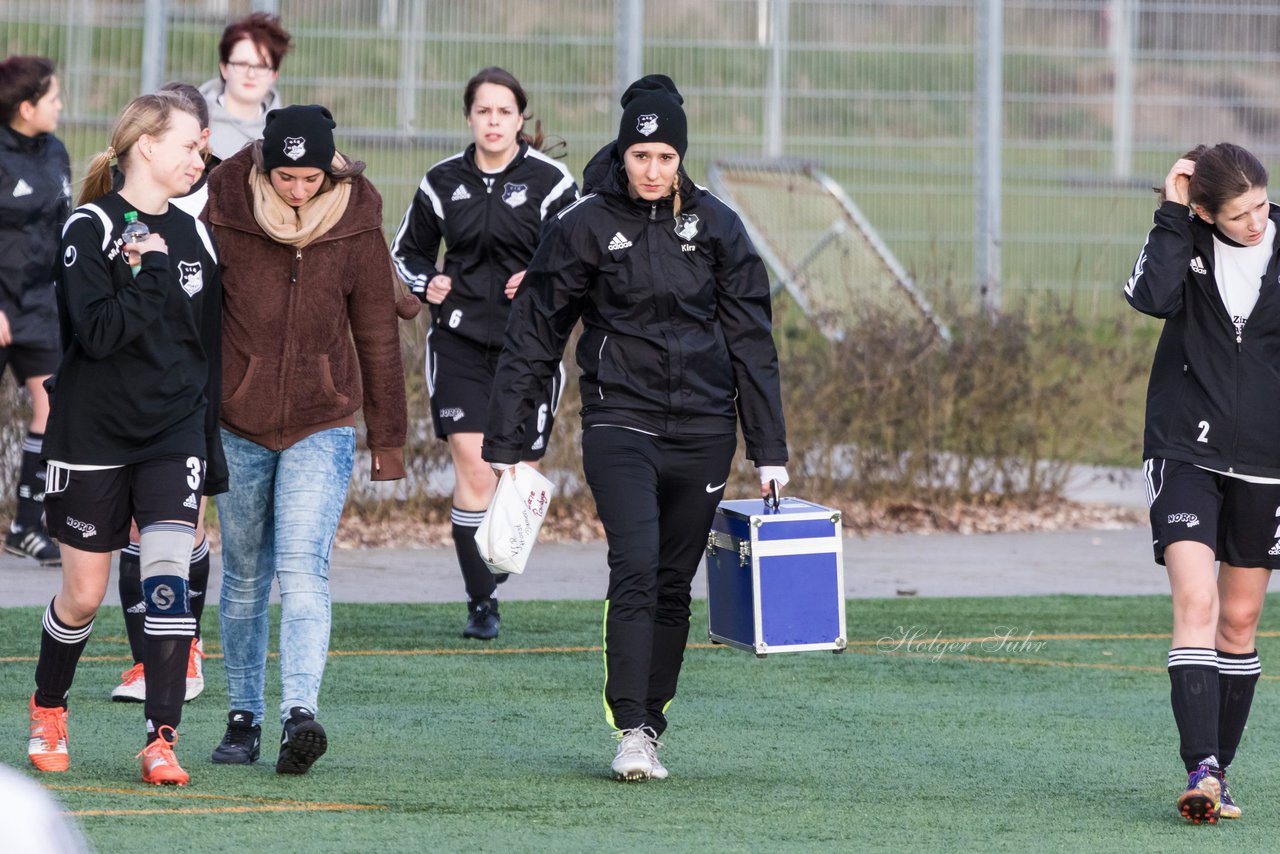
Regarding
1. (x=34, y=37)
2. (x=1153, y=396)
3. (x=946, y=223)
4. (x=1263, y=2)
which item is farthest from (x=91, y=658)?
(x=1263, y=2)

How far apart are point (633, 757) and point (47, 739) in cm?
162

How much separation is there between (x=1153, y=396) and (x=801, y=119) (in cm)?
1018

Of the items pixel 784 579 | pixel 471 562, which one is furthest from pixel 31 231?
pixel 784 579

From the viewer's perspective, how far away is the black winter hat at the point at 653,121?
5.88m

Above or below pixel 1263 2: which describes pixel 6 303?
below

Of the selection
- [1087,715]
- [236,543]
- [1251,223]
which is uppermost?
[1251,223]

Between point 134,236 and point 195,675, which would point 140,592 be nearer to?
point 195,675

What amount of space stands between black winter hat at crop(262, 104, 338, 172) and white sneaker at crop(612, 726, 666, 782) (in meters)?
1.80

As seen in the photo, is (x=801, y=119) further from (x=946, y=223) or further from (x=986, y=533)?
(x=986, y=533)

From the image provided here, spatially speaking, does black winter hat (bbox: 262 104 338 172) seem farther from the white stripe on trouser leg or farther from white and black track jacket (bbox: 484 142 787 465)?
the white stripe on trouser leg

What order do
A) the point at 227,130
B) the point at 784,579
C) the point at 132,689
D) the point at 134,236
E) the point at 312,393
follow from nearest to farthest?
1. the point at 134,236
2. the point at 312,393
3. the point at 784,579
4. the point at 132,689
5. the point at 227,130

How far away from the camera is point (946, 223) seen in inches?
603

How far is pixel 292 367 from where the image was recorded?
570cm

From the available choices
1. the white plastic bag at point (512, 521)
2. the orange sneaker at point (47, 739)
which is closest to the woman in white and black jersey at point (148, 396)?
the orange sneaker at point (47, 739)
